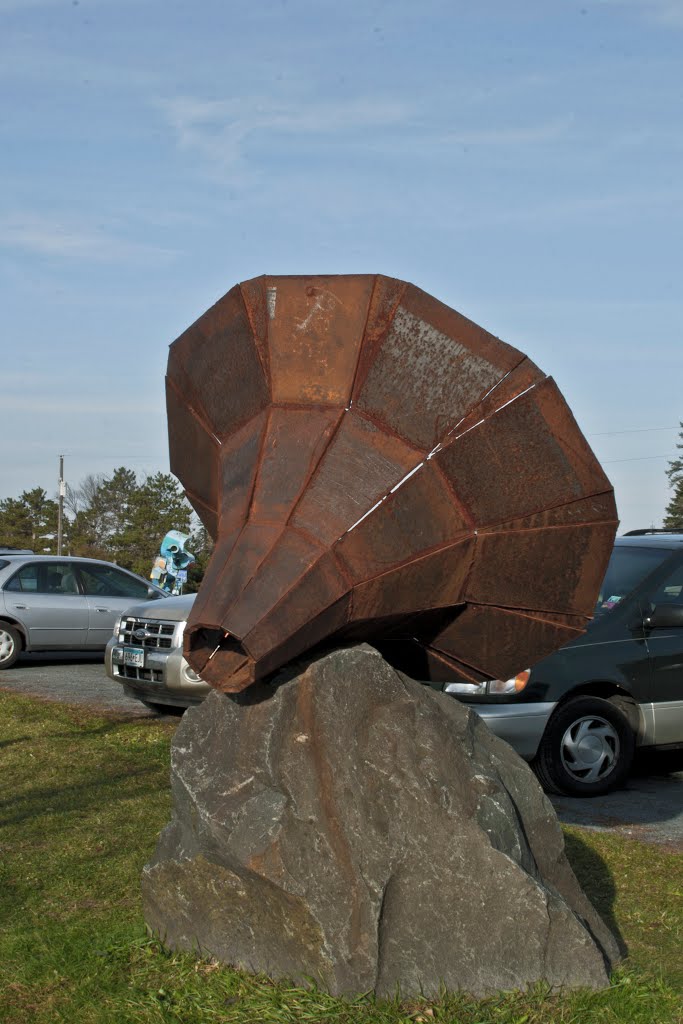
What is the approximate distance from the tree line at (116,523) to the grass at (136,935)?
31.8 metres

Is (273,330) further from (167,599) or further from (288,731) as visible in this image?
(167,599)

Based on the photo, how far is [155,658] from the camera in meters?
10.2

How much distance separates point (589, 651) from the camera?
7930 mm

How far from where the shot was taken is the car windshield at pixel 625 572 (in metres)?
8.28

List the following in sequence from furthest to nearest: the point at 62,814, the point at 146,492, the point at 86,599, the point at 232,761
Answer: the point at 146,492 < the point at 86,599 < the point at 62,814 < the point at 232,761

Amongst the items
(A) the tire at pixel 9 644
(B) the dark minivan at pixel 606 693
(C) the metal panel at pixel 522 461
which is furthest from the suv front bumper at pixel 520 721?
(A) the tire at pixel 9 644

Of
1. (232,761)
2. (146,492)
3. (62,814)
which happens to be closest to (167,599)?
(62,814)

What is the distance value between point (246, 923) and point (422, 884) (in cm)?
71

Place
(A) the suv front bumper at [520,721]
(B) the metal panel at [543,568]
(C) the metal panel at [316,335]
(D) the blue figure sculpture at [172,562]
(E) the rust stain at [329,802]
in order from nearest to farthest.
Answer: (E) the rust stain at [329,802] < (C) the metal panel at [316,335] < (B) the metal panel at [543,568] < (A) the suv front bumper at [520,721] < (D) the blue figure sculpture at [172,562]

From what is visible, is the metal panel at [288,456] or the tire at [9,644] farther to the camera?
the tire at [9,644]

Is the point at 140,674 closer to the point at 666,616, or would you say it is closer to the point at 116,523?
the point at 666,616

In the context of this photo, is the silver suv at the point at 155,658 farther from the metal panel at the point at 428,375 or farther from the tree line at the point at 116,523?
the tree line at the point at 116,523

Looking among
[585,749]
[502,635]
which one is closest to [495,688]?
[585,749]

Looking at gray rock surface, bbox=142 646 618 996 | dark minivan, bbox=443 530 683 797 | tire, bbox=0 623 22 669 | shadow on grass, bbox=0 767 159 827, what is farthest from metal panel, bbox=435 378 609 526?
tire, bbox=0 623 22 669
